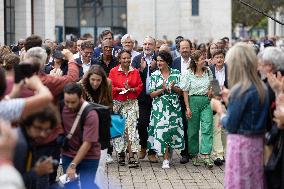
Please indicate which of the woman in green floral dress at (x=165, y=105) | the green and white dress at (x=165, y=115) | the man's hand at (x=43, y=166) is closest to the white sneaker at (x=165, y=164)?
the woman in green floral dress at (x=165, y=105)

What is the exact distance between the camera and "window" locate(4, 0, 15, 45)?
31688 mm

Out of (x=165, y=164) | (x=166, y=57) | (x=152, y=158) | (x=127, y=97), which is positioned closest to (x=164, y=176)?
(x=165, y=164)

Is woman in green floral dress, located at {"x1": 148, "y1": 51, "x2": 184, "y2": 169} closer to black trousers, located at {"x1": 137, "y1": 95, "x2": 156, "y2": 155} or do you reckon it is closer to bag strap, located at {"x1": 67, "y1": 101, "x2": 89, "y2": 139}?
black trousers, located at {"x1": 137, "y1": 95, "x2": 156, "y2": 155}

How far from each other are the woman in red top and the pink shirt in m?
4.81

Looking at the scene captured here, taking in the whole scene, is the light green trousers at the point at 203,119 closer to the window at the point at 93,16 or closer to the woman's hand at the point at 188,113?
the woman's hand at the point at 188,113

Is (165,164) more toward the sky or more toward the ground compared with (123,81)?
more toward the ground

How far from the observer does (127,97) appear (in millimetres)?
14164

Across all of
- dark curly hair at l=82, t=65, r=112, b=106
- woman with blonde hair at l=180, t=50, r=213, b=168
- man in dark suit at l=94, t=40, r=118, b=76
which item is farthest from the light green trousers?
dark curly hair at l=82, t=65, r=112, b=106

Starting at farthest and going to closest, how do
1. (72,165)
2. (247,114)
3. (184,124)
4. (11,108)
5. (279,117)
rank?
(184,124)
(72,165)
(247,114)
(279,117)
(11,108)

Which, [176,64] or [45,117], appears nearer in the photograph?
[45,117]

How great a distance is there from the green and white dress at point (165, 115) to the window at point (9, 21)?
708 inches

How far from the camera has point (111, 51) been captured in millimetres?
14734

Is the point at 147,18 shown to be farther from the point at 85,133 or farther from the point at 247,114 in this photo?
the point at 247,114

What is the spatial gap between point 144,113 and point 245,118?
674 cm
